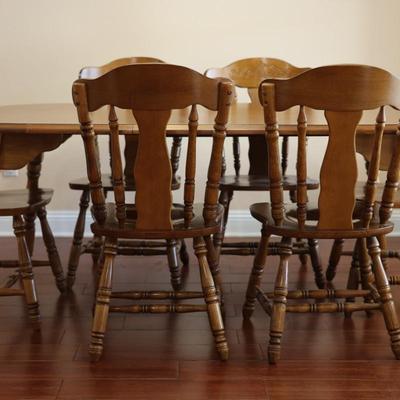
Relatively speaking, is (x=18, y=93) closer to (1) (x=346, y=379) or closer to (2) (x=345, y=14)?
(2) (x=345, y=14)

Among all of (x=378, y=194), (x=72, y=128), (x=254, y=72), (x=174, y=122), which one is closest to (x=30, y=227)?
(x=72, y=128)

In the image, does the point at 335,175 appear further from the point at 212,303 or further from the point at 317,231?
the point at 212,303

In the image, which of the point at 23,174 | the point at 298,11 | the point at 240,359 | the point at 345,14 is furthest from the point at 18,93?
the point at 240,359

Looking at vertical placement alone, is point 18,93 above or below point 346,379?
above

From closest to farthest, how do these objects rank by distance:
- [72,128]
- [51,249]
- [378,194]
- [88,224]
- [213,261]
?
[72,128] < [213,261] < [378,194] < [51,249] < [88,224]

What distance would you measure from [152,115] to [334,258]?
1238mm

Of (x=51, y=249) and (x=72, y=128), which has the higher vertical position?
(x=72, y=128)

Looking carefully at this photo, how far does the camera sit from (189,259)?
311 centimetres

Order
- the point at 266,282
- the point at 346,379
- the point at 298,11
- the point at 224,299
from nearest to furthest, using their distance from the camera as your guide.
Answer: the point at 346,379 < the point at 224,299 < the point at 266,282 < the point at 298,11

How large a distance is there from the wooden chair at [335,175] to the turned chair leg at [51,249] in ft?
2.85

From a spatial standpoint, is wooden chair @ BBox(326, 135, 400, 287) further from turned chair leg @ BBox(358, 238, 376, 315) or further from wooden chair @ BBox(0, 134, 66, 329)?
wooden chair @ BBox(0, 134, 66, 329)

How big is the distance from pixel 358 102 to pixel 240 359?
33.4 inches

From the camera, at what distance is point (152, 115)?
175 centimetres

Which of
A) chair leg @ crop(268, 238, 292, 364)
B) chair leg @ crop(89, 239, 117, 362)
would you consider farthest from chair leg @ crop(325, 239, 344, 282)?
chair leg @ crop(89, 239, 117, 362)
